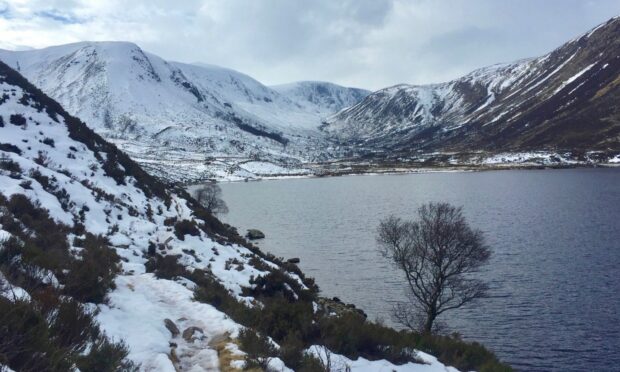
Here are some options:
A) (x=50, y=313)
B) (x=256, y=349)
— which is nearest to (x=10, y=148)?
(x=50, y=313)

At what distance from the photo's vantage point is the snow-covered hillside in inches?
298

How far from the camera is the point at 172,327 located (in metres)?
11.3

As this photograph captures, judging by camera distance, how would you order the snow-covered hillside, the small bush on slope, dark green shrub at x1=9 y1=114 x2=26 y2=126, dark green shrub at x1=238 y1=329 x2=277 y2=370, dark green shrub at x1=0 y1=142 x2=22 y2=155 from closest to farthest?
the small bush on slope < the snow-covered hillside < dark green shrub at x1=238 y1=329 x2=277 y2=370 < dark green shrub at x1=0 y1=142 x2=22 y2=155 < dark green shrub at x1=9 y1=114 x2=26 y2=126

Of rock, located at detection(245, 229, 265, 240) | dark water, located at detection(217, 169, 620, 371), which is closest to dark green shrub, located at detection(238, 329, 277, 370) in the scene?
dark water, located at detection(217, 169, 620, 371)

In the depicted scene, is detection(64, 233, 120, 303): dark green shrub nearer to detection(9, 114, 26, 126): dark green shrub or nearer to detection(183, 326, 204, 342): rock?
detection(183, 326, 204, 342): rock

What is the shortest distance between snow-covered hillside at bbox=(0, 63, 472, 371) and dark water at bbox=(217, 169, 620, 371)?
1236 centimetres

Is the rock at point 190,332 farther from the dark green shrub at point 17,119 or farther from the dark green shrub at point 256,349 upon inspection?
the dark green shrub at point 17,119

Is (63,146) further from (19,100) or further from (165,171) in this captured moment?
(165,171)

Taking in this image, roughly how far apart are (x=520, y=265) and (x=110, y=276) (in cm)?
3940

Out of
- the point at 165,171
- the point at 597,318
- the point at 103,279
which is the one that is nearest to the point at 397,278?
the point at 597,318

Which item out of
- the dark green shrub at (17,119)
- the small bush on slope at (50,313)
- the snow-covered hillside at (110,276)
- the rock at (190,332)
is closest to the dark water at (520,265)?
the snow-covered hillside at (110,276)

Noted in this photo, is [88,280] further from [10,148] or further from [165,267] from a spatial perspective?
[10,148]

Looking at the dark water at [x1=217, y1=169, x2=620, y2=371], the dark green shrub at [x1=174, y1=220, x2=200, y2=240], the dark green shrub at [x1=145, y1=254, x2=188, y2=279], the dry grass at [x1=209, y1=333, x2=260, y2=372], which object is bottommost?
the dark water at [x1=217, y1=169, x2=620, y2=371]

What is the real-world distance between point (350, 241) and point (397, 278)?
54.8 ft
